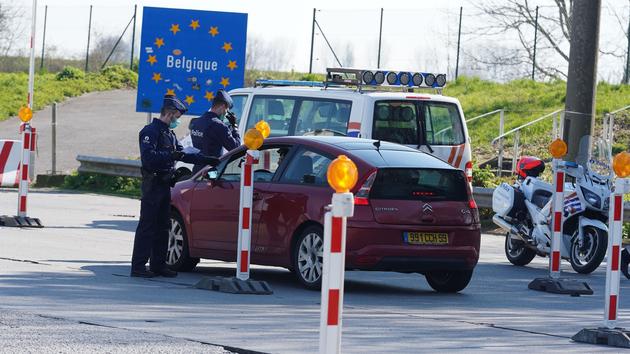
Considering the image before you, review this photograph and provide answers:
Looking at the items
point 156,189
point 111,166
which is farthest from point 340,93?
point 111,166

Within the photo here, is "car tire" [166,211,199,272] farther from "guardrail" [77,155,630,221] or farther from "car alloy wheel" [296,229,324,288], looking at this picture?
"guardrail" [77,155,630,221]

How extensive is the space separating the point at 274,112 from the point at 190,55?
774 centimetres

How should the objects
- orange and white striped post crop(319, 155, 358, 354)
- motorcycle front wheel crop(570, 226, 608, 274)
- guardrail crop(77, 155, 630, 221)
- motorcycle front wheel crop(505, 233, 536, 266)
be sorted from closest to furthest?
orange and white striped post crop(319, 155, 358, 354) < motorcycle front wheel crop(570, 226, 608, 274) < motorcycle front wheel crop(505, 233, 536, 266) < guardrail crop(77, 155, 630, 221)

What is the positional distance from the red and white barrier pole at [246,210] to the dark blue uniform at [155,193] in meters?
1.44

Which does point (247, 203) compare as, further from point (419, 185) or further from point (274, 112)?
point (274, 112)

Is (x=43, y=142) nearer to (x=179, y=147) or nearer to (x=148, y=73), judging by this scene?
(x=148, y=73)

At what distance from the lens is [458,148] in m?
18.5

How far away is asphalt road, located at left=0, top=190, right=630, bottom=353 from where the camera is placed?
32.2 feet

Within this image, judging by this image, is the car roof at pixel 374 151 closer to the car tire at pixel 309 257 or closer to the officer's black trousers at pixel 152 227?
the car tire at pixel 309 257

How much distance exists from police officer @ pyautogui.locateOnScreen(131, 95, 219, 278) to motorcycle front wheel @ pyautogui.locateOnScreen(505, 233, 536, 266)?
4706 mm

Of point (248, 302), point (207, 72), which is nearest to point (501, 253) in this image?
point (248, 302)

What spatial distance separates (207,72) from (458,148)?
895 centimetres

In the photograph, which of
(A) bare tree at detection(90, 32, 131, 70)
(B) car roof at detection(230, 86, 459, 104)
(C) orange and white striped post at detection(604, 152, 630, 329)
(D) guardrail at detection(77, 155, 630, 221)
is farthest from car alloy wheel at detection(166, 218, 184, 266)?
(A) bare tree at detection(90, 32, 131, 70)

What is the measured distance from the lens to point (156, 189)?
13992 mm
